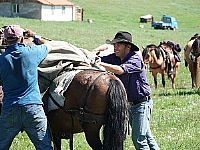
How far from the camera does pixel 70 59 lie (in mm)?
6848

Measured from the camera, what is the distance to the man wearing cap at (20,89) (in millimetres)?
6031

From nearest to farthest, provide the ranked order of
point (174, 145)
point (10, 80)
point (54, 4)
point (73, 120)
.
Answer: point (10, 80)
point (73, 120)
point (174, 145)
point (54, 4)

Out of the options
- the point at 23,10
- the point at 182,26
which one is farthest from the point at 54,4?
the point at 182,26

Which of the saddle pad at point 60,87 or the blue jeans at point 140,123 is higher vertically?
the saddle pad at point 60,87

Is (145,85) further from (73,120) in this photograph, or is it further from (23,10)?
(23,10)

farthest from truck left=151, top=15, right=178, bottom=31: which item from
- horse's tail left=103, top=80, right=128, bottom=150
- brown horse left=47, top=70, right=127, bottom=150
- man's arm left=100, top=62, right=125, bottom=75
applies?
horse's tail left=103, top=80, right=128, bottom=150

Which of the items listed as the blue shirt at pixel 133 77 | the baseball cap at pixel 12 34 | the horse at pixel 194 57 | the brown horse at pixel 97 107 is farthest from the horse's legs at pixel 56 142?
the horse at pixel 194 57

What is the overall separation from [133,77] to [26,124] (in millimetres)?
1792

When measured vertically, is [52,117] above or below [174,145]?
above

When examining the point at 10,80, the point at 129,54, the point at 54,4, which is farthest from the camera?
the point at 54,4

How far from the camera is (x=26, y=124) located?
6.17 m

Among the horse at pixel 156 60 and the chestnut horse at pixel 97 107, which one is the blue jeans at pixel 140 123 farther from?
the horse at pixel 156 60

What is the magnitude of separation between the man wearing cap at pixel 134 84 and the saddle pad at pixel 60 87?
25.1 inches

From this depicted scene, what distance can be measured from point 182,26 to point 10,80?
63293 mm
